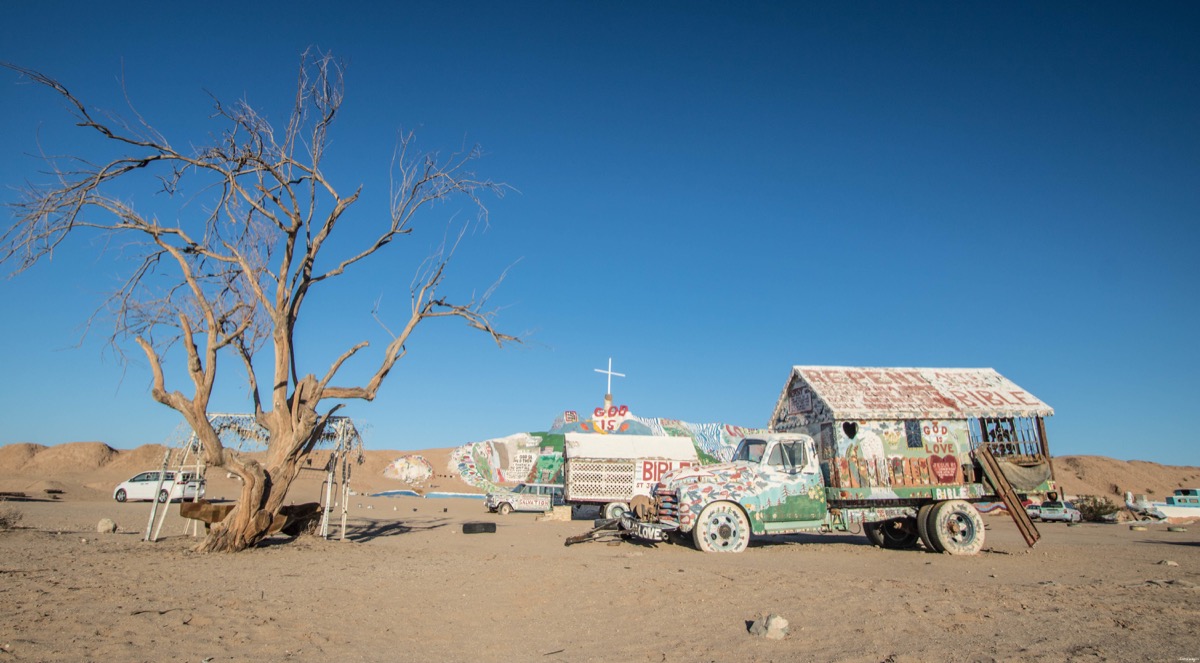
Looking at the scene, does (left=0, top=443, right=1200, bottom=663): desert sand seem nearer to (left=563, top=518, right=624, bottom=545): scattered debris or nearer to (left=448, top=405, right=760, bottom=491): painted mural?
(left=563, top=518, right=624, bottom=545): scattered debris

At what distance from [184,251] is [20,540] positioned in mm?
6107

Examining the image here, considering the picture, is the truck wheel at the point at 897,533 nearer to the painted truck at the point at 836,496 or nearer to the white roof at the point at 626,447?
the painted truck at the point at 836,496

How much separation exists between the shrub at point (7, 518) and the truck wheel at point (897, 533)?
62.4ft

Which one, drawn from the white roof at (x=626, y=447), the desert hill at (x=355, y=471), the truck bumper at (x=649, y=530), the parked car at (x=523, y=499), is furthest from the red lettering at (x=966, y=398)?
the desert hill at (x=355, y=471)

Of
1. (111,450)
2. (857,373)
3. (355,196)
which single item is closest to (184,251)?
(355,196)

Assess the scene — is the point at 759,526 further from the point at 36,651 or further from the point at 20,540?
the point at 20,540

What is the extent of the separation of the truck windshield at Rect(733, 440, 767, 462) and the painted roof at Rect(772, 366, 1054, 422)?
4.89 meters

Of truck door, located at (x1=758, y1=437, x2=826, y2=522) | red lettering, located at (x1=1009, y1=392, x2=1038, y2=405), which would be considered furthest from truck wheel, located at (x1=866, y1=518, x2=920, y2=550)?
red lettering, located at (x1=1009, y1=392, x2=1038, y2=405)

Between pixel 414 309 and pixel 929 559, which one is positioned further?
pixel 414 309

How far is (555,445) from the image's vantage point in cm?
3625

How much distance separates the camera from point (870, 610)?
6.54 m

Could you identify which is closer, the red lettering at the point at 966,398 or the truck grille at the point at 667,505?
the truck grille at the point at 667,505

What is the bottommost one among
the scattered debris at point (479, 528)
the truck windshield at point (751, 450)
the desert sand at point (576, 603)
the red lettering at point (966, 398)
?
the desert sand at point (576, 603)

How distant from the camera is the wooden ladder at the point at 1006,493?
1325 cm
